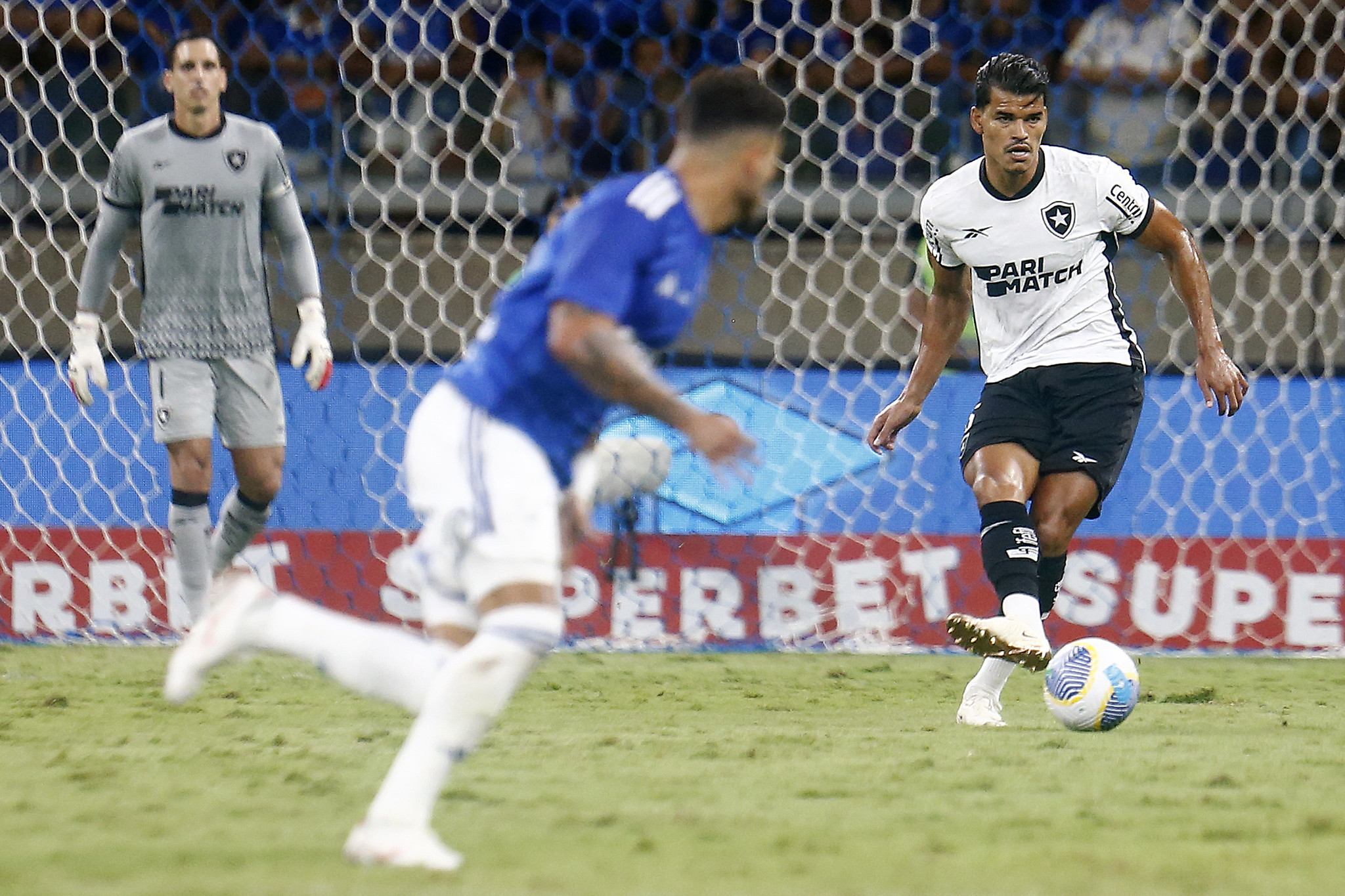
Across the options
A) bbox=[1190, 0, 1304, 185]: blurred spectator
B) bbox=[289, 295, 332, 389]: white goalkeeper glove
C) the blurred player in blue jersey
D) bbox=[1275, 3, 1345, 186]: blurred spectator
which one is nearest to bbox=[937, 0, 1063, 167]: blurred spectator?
bbox=[1190, 0, 1304, 185]: blurred spectator

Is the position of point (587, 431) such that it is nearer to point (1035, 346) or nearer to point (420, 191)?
point (1035, 346)

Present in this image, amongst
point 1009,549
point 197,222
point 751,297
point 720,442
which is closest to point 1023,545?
point 1009,549

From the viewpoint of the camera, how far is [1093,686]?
3971 mm

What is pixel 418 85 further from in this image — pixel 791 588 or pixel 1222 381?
pixel 1222 381

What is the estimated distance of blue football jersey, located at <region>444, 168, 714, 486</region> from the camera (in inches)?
98.5

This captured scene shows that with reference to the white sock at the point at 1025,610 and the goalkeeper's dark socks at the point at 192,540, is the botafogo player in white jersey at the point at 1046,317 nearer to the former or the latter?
the white sock at the point at 1025,610

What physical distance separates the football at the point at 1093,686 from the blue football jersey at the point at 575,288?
1796 millimetres

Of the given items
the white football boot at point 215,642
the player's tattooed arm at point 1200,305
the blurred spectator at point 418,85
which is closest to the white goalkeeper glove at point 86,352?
the blurred spectator at point 418,85

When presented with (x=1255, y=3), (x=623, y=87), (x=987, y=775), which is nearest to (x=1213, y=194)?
(x=1255, y=3)

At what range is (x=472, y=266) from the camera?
20.8 feet

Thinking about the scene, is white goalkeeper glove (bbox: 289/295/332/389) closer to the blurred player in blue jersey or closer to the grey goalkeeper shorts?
the grey goalkeeper shorts

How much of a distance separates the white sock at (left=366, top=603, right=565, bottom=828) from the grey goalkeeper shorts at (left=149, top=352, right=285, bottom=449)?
9.31ft

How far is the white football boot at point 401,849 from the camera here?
2.41 m

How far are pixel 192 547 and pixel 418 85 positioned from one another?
244 cm
